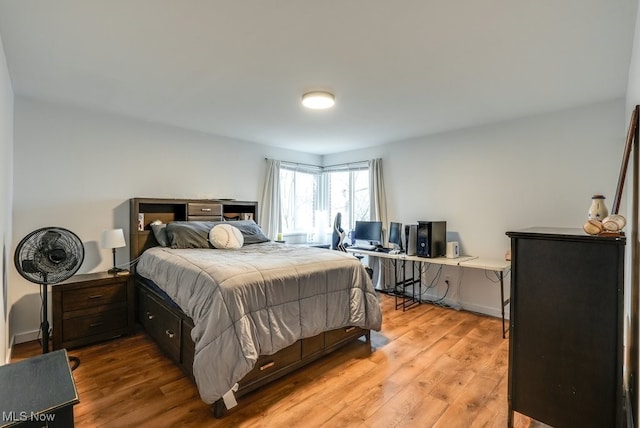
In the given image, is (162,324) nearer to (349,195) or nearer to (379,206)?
(379,206)

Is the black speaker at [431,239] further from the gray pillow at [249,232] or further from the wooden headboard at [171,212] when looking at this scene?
the wooden headboard at [171,212]

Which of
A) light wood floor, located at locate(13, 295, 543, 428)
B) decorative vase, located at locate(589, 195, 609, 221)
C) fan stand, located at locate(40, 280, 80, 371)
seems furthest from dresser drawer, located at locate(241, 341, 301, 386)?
decorative vase, located at locate(589, 195, 609, 221)

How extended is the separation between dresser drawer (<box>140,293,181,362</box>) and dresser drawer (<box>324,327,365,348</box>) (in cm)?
117

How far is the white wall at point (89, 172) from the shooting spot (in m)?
2.92

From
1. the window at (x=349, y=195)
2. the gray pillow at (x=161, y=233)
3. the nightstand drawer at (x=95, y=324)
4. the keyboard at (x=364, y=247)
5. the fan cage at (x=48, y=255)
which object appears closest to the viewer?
the fan cage at (x=48, y=255)

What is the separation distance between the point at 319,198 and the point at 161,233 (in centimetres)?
293

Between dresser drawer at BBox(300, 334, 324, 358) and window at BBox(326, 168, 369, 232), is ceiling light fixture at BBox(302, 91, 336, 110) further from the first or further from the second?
window at BBox(326, 168, 369, 232)

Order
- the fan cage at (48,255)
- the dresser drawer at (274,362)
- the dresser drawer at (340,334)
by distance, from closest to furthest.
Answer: the dresser drawer at (274,362), the fan cage at (48,255), the dresser drawer at (340,334)

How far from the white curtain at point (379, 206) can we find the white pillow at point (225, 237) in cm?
225

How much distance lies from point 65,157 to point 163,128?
1.06 m

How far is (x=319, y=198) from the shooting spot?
5.72 m

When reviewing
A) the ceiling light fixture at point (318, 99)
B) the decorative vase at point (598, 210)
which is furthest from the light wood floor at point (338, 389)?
the ceiling light fixture at point (318, 99)

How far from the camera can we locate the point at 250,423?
1.82 m

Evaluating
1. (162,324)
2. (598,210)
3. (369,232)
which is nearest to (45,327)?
(162,324)
